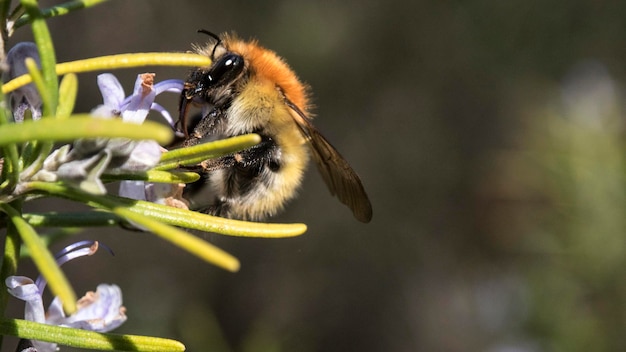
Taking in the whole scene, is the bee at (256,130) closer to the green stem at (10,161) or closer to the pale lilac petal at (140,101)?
the pale lilac petal at (140,101)

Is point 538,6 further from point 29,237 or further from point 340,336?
point 29,237

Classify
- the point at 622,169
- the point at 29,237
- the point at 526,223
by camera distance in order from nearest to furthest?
1. the point at 29,237
2. the point at 622,169
3. the point at 526,223

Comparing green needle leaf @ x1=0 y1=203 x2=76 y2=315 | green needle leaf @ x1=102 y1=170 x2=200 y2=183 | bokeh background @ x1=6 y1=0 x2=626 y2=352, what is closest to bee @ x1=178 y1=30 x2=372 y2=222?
green needle leaf @ x1=102 y1=170 x2=200 y2=183

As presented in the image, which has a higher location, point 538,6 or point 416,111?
point 538,6

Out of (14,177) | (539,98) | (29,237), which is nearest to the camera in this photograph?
(29,237)

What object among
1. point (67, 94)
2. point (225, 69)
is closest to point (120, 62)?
point (67, 94)

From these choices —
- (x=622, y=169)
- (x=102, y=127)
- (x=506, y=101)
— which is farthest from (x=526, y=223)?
(x=102, y=127)

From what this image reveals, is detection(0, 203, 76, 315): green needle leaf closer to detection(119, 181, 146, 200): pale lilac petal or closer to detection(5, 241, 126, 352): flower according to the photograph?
detection(5, 241, 126, 352): flower
